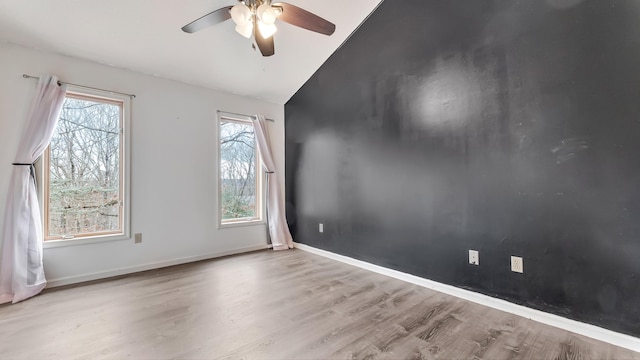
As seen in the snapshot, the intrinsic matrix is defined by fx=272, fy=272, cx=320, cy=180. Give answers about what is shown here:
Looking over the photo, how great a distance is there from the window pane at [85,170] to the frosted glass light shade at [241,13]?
2269mm

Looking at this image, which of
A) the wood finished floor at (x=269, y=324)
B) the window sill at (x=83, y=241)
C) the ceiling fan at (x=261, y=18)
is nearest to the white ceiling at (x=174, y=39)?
the ceiling fan at (x=261, y=18)

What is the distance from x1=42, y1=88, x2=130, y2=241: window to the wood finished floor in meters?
0.69

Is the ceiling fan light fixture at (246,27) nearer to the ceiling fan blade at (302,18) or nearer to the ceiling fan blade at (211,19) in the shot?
the ceiling fan blade at (211,19)

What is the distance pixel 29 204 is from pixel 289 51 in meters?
3.20

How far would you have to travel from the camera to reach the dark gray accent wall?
5.90 feet

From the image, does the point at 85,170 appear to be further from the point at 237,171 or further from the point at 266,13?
the point at 266,13

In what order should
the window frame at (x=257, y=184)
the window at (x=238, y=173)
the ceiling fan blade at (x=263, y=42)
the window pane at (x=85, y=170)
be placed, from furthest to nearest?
the window at (x=238, y=173), the window frame at (x=257, y=184), the window pane at (x=85, y=170), the ceiling fan blade at (x=263, y=42)

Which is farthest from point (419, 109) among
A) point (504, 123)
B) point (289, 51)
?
point (289, 51)

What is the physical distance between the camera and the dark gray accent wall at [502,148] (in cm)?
180

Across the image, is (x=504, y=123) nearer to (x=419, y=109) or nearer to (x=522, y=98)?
(x=522, y=98)

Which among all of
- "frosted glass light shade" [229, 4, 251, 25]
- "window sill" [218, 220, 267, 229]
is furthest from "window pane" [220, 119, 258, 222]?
"frosted glass light shade" [229, 4, 251, 25]

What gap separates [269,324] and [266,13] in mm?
2252

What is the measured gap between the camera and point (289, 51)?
11.5 feet

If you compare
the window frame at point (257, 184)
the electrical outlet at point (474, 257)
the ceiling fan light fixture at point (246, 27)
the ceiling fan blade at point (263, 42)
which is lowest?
the electrical outlet at point (474, 257)
